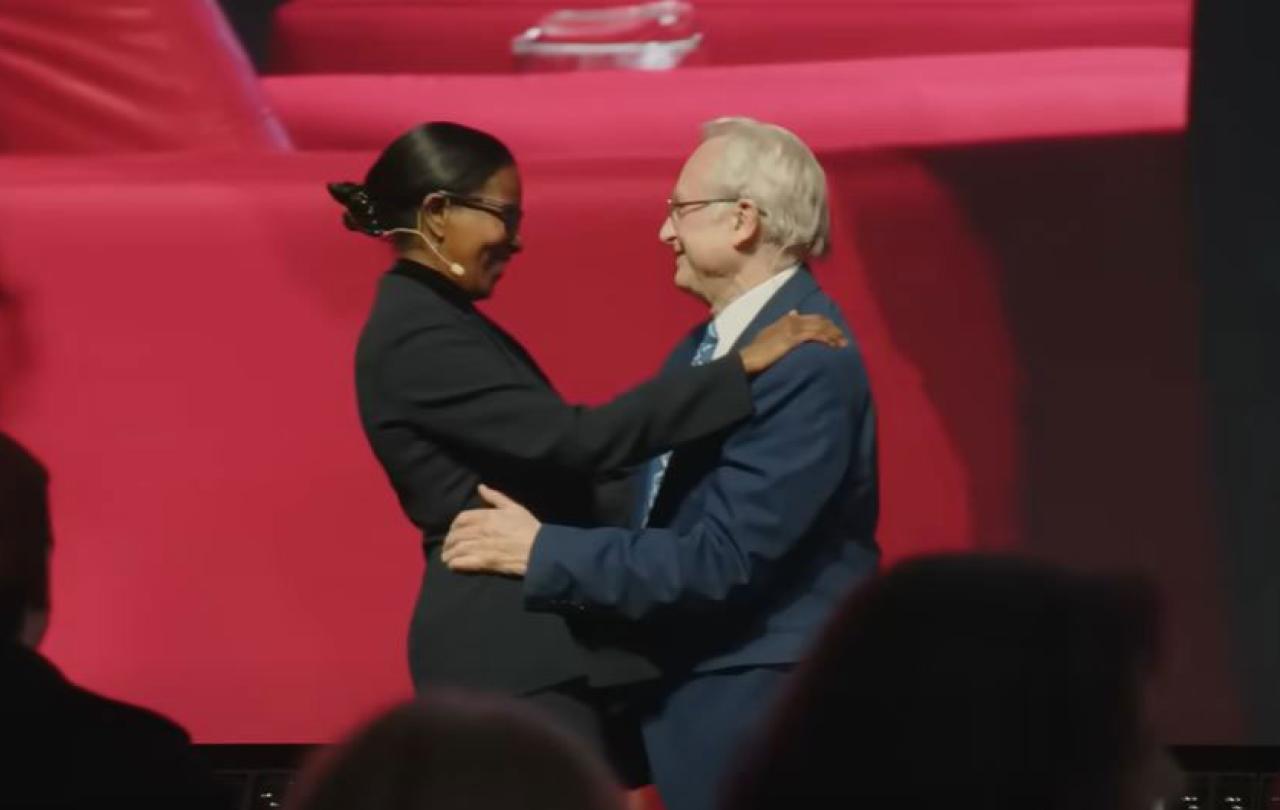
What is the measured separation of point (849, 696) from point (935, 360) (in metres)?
2.31

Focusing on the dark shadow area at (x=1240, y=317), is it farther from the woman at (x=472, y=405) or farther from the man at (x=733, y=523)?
the woman at (x=472, y=405)

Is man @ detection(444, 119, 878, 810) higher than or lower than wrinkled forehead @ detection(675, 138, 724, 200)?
lower

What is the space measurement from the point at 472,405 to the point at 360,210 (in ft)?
0.84

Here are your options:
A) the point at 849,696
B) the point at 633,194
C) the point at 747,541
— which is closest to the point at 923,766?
the point at 849,696

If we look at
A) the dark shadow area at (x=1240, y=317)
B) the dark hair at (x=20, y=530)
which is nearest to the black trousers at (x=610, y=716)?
the dark hair at (x=20, y=530)

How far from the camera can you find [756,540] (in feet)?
8.07

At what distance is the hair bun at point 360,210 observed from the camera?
2580mm

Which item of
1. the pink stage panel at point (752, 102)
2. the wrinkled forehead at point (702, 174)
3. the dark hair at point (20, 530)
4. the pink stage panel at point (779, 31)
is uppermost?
the pink stage panel at point (779, 31)

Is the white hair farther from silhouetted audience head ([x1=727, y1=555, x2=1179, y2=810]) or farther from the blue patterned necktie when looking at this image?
silhouetted audience head ([x1=727, y1=555, x2=1179, y2=810])

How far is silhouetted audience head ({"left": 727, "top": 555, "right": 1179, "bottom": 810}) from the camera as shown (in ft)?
4.25

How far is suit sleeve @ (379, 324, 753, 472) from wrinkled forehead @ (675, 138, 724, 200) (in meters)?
0.20

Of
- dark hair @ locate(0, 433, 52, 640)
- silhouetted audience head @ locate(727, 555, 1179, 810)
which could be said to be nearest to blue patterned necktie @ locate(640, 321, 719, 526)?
dark hair @ locate(0, 433, 52, 640)

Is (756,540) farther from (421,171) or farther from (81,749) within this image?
(81,749)

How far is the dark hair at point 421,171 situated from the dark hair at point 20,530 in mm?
753
